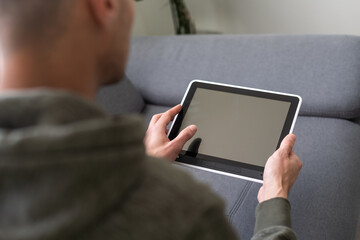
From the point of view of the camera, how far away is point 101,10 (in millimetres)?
480

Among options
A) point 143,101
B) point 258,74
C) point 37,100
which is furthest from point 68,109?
point 143,101

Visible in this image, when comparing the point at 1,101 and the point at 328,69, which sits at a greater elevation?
the point at 1,101

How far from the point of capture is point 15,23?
0.44 metres

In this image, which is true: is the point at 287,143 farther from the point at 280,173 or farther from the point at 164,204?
the point at 164,204

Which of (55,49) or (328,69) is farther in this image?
(328,69)

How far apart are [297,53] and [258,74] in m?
0.16

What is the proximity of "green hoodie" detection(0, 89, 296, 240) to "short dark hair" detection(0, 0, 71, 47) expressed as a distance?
0.22 ft

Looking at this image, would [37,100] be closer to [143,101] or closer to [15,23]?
[15,23]

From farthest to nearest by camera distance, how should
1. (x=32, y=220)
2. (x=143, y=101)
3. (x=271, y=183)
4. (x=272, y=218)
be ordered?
(x=143, y=101), (x=271, y=183), (x=272, y=218), (x=32, y=220)

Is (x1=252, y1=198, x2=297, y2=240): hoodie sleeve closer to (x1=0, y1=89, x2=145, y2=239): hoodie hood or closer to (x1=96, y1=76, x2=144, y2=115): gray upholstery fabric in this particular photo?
(x1=0, y1=89, x2=145, y2=239): hoodie hood

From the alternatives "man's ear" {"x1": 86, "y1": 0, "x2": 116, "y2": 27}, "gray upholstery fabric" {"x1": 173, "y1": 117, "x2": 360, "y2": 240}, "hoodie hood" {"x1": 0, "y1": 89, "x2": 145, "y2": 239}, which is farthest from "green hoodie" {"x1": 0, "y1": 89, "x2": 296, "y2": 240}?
"gray upholstery fabric" {"x1": 173, "y1": 117, "x2": 360, "y2": 240}

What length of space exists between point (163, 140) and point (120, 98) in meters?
0.54

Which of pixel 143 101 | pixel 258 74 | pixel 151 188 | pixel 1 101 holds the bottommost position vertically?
pixel 143 101

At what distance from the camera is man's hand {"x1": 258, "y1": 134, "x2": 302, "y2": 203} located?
0.92 meters
